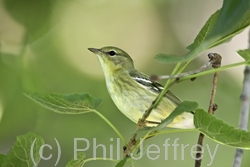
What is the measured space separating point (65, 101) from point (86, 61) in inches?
64.1

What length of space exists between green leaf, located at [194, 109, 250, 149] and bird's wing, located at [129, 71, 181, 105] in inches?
34.1

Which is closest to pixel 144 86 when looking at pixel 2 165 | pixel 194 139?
pixel 194 139

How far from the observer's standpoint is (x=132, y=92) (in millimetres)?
1608

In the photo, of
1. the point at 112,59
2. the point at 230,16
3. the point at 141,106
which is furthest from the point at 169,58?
the point at 112,59

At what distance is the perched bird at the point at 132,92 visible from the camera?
147 centimetres

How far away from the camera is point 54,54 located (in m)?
2.45

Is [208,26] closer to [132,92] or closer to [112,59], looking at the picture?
[132,92]

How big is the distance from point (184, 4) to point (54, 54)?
103cm

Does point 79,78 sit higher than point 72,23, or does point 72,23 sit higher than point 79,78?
point 72,23

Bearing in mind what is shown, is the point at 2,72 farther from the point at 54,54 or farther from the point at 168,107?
the point at 168,107

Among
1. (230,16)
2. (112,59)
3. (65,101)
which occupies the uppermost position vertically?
(112,59)

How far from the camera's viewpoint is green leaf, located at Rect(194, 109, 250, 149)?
2.24ft

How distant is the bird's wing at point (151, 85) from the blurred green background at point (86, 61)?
447mm

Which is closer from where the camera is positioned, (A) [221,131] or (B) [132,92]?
(A) [221,131]
